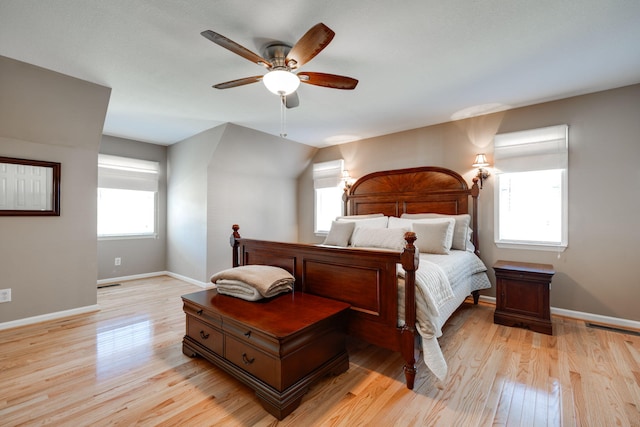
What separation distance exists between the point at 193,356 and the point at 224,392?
0.58 m

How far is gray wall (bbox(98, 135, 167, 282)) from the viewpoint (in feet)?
14.9

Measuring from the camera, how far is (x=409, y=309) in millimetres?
1882

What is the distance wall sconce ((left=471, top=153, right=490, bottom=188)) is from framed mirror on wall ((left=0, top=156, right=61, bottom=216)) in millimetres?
4945

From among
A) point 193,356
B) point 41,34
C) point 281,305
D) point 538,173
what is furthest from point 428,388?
point 41,34

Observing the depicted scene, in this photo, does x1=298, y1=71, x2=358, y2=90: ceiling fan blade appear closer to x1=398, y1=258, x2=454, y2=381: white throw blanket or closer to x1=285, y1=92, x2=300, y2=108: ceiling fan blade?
x1=285, y1=92, x2=300, y2=108: ceiling fan blade

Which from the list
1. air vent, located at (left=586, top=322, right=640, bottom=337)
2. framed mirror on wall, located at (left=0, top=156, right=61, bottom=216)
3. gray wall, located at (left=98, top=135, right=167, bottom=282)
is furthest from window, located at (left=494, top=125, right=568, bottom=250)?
gray wall, located at (left=98, top=135, right=167, bottom=282)

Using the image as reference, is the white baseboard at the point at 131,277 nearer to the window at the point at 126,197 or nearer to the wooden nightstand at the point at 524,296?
the window at the point at 126,197

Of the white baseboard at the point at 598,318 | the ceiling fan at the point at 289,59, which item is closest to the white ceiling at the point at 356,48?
the ceiling fan at the point at 289,59

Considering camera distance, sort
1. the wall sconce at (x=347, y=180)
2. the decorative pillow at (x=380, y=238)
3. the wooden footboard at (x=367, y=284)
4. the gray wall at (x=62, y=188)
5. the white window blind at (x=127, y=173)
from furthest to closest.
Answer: the wall sconce at (x=347, y=180) < the white window blind at (x=127, y=173) < the decorative pillow at (x=380, y=238) < the gray wall at (x=62, y=188) < the wooden footboard at (x=367, y=284)

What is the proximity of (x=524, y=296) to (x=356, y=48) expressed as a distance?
9.43ft

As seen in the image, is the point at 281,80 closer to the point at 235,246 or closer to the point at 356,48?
the point at 356,48

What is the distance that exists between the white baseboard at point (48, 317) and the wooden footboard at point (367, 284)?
102 inches

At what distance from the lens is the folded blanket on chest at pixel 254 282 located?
85.2 inches

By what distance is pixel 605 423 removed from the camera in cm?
156
